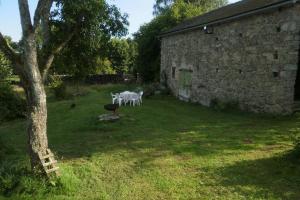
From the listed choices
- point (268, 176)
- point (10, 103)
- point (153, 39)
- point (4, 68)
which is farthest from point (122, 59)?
point (268, 176)

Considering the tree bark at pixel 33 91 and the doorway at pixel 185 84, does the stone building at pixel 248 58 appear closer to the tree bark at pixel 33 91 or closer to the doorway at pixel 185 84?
the doorway at pixel 185 84

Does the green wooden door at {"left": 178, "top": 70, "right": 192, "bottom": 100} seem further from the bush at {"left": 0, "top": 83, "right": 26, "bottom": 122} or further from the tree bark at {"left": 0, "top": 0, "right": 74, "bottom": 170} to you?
the tree bark at {"left": 0, "top": 0, "right": 74, "bottom": 170}

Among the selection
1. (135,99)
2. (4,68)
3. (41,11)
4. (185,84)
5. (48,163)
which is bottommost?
(135,99)

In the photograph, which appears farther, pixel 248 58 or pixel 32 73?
pixel 248 58

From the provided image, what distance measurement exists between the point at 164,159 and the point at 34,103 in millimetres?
3255

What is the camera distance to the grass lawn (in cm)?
634

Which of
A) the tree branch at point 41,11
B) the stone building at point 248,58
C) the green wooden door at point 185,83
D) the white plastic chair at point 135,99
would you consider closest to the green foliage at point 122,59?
the green wooden door at point 185,83

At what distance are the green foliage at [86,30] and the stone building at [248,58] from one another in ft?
22.2

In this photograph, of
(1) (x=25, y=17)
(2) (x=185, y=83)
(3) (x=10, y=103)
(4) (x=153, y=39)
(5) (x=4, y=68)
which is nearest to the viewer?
(1) (x=25, y=17)

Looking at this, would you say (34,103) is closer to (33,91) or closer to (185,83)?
(33,91)

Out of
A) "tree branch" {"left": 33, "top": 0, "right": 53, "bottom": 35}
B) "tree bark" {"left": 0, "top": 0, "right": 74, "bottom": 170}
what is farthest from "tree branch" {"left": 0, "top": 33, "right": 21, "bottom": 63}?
"tree branch" {"left": 33, "top": 0, "right": 53, "bottom": 35}

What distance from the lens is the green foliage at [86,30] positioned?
712 cm

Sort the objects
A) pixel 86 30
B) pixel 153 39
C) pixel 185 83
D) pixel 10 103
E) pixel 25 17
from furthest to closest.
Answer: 1. pixel 153 39
2. pixel 185 83
3. pixel 10 103
4. pixel 86 30
5. pixel 25 17

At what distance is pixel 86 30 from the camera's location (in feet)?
24.7
